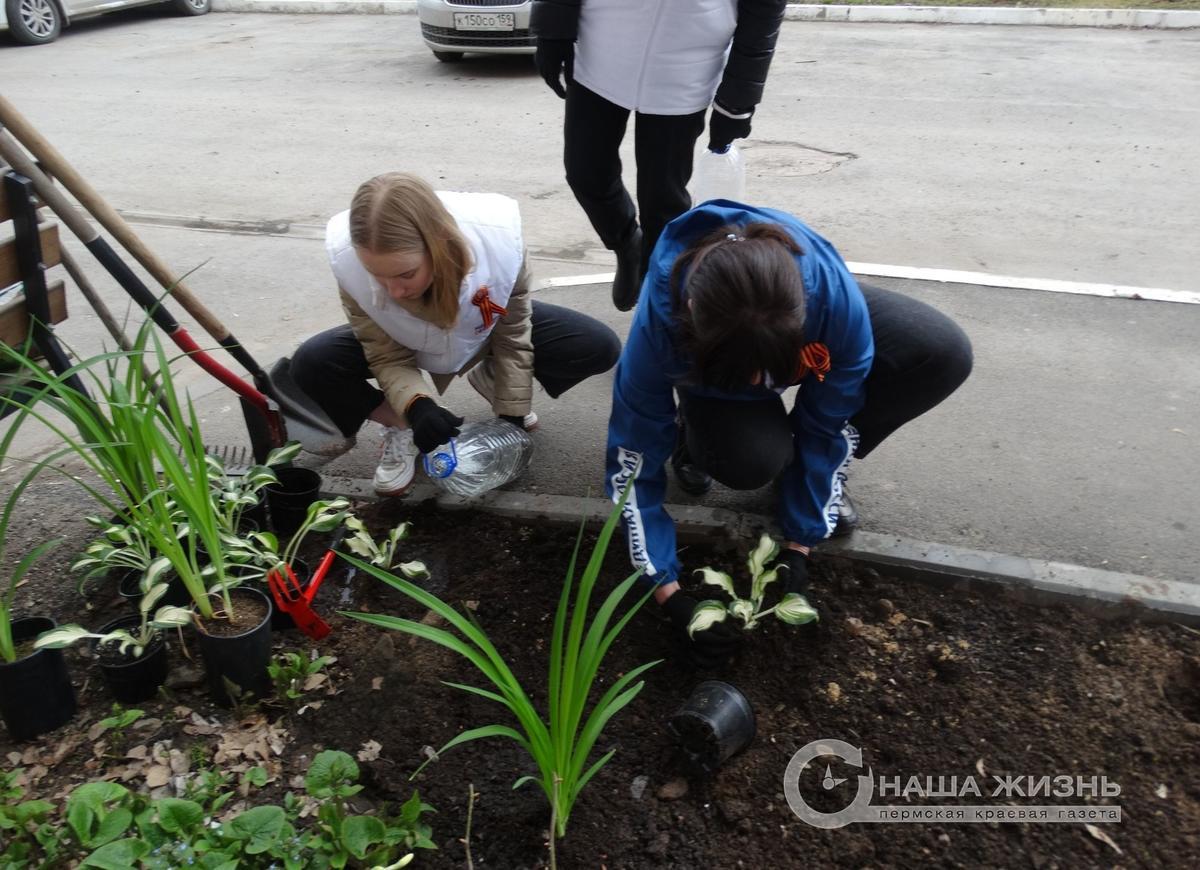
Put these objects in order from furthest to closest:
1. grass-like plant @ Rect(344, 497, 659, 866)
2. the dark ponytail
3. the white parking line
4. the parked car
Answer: the parked car < the white parking line < the dark ponytail < grass-like plant @ Rect(344, 497, 659, 866)

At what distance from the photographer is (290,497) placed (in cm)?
262

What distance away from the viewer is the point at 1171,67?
8.12m

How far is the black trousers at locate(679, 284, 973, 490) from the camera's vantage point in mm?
2400

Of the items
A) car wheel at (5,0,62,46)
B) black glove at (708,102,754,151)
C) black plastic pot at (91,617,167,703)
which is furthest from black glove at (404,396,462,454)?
car wheel at (5,0,62,46)

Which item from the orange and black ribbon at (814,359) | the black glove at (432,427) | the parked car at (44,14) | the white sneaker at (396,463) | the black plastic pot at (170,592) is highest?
the orange and black ribbon at (814,359)

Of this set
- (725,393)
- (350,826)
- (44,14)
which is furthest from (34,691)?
(44,14)

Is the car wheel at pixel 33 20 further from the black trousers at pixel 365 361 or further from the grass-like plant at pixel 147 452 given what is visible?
the grass-like plant at pixel 147 452

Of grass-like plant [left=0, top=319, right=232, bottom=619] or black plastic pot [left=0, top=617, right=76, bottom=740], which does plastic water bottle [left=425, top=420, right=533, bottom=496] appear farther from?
black plastic pot [left=0, top=617, right=76, bottom=740]

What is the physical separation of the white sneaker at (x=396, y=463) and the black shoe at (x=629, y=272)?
1.12 m

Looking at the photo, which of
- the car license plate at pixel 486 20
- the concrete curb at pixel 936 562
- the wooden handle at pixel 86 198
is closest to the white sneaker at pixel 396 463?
the concrete curb at pixel 936 562

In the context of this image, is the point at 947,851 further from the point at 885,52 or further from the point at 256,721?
the point at 885,52

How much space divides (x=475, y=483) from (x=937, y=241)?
304cm

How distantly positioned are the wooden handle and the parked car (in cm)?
1049

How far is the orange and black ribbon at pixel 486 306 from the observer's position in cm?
261
